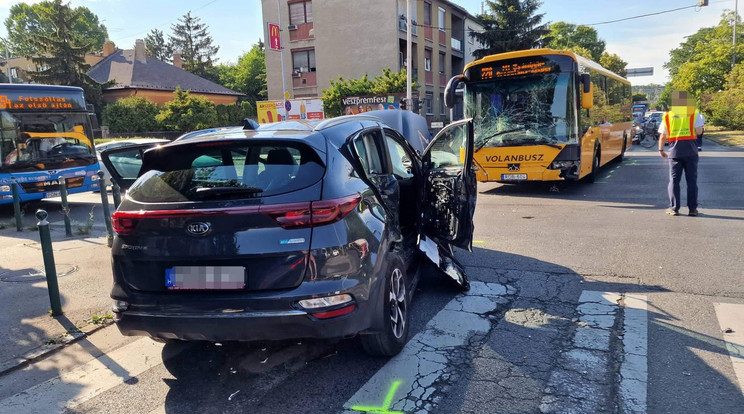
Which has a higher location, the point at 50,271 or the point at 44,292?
the point at 50,271

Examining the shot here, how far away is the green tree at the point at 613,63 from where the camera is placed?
2469 inches

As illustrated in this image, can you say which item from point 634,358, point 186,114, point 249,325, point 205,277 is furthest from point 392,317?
point 186,114

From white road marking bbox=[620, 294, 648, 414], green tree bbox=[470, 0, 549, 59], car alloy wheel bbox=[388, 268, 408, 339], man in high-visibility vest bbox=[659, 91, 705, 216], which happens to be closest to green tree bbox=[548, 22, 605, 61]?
green tree bbox=[470, 0, 549, 59]

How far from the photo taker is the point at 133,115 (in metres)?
38.1

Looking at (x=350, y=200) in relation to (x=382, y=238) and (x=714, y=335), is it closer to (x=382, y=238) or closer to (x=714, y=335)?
(x=382, y=238)

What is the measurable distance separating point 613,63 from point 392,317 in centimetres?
7158

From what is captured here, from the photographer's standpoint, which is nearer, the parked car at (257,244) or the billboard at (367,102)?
the parked car at (257,244)

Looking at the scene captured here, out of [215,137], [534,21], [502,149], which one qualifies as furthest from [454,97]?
[534,21]

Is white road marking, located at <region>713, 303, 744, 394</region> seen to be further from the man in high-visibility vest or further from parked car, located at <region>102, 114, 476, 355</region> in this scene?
the man in high-visibility vest

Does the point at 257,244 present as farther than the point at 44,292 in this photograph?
No

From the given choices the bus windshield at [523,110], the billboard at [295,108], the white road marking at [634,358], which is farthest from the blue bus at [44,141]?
the billboard at [295,108]

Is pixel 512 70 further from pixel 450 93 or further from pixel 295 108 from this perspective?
pixel 295 108

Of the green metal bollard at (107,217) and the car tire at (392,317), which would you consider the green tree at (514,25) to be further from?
the car tire at (392,317)

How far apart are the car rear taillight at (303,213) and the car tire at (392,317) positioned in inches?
29.6
